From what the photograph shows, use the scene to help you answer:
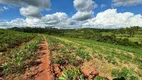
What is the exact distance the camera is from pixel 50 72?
10.9 meters

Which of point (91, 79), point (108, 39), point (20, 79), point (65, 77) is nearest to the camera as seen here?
point (65, 77)

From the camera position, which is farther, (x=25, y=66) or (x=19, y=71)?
(x=25, y=66)

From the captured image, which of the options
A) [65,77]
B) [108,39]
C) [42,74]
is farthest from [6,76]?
[108,39]

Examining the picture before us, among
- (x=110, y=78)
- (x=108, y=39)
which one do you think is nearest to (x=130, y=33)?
(x=108, y=39)

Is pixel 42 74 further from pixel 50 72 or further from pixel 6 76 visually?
pixel 6 76

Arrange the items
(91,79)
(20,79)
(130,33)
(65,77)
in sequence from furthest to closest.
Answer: (130,33), (91,79), (20,79), (65,77)

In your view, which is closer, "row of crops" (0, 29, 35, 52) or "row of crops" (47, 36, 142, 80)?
"row of crops" (47, 36, 142, 80)

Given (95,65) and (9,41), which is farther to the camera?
(9,41)

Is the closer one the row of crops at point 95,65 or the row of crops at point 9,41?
the row of crops at point 95,65

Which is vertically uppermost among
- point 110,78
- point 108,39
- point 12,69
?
point 12,69

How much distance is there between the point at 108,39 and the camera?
235 feet

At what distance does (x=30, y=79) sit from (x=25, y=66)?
2798 mm

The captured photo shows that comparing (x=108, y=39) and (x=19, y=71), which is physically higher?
(x=19, y=71)

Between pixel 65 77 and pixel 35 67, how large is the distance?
172 inches
